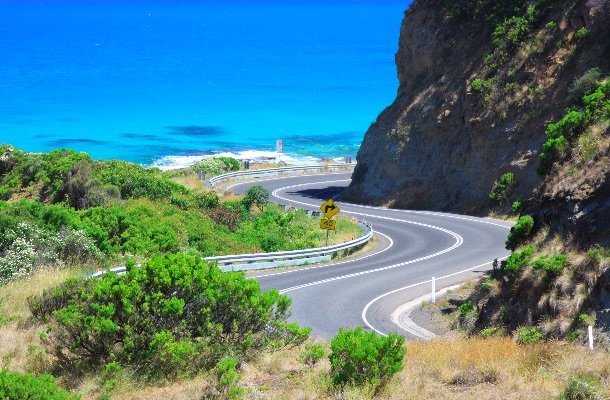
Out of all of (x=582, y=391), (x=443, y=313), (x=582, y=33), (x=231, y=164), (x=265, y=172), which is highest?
(x=582, y=33)

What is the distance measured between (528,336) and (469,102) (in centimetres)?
2867

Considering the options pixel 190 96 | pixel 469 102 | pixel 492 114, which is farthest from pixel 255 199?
pixel 190 96

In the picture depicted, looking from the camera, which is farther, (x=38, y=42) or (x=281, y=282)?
(x=38, y=42)

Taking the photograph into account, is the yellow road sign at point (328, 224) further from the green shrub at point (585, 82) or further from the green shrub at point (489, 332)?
the green shrub at point (489, 332)

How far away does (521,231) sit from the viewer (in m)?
18.5

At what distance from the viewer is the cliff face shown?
123ft

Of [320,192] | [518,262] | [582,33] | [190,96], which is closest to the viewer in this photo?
[518,262]

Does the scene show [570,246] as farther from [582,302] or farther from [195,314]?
[195,314]

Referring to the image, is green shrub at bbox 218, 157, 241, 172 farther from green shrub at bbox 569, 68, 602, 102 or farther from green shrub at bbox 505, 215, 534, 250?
green shrub at bbox 505, 215, 534, 250

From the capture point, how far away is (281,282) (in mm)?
23984

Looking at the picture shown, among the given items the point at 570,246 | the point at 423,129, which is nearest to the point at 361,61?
the point at 423,129

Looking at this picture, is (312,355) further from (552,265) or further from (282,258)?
(282,258)

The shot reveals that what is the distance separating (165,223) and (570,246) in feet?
51.1

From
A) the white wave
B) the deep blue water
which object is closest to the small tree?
the white wave
